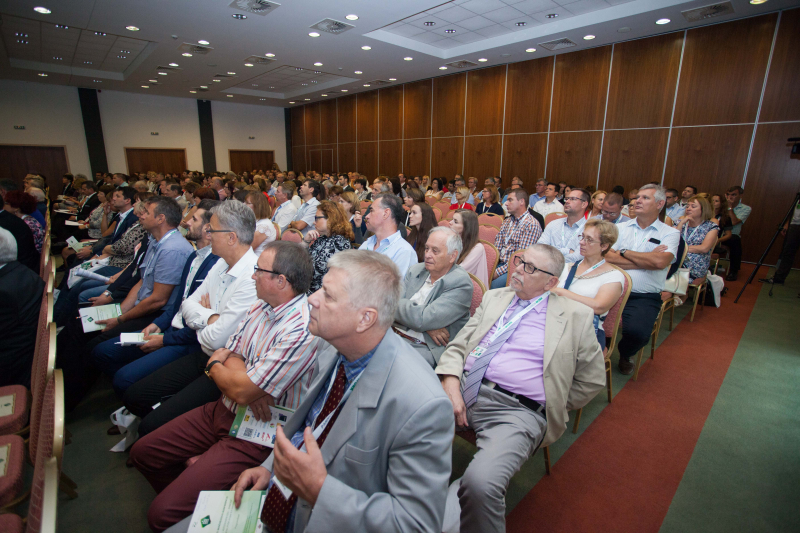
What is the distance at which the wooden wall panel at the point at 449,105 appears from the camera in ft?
37.2

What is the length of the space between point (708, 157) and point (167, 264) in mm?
9200

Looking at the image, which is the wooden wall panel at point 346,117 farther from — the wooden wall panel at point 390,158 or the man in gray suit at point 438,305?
the man in gray suit at point 438,305

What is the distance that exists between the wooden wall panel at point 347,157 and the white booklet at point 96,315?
1315 cm

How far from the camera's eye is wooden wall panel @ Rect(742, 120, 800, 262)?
258 inches

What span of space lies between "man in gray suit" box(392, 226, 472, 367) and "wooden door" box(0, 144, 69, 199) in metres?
16.3

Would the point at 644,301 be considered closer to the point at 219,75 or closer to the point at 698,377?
the point at 698,377

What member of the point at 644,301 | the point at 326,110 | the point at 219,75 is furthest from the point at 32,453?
the point at 326,110

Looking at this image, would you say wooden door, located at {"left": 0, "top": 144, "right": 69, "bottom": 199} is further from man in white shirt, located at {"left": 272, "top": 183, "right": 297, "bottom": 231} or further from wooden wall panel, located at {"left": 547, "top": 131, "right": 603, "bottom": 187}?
wooden wall panel, located at {"left": 547, "top": 131, "right": 603, "bottom": 187}

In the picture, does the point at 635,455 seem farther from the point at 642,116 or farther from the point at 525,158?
the point at 525,158

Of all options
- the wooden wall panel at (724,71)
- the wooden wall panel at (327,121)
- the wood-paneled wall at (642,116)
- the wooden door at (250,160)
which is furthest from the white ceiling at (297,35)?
the wooden door at (250,160)

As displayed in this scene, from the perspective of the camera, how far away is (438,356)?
2314mm

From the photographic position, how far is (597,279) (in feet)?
8.64

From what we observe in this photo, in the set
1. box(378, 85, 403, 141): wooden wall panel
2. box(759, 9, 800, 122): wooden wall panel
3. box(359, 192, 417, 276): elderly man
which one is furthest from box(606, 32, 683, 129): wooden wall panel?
box(359, 192, 417, 276): elderly man

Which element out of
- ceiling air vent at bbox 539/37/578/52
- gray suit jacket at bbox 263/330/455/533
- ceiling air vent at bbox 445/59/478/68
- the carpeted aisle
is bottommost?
the carpeted aisle
